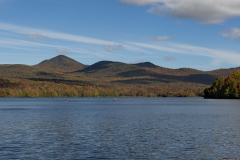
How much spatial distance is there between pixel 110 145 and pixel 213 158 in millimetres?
14113

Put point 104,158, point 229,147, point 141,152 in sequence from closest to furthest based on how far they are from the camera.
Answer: point 104,158
point 141,152
point 229,147

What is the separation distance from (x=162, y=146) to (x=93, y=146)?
9.34 meters

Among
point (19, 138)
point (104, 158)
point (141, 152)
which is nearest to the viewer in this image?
point (104, 158)

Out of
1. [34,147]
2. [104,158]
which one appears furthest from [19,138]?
[104,158]

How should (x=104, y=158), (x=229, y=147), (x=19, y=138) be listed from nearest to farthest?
1. (x=104, y=158)
2. (x=229, y=147)
3. (x=19, y=138)

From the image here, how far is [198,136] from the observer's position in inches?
1930

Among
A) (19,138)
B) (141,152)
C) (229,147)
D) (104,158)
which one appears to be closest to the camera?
(104,158)

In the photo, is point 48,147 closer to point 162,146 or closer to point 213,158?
point 162,146

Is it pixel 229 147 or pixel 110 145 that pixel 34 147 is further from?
pixel 229 147

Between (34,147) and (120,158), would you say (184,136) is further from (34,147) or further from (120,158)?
(34,147)

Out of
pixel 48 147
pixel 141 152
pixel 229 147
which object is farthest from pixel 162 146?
pixel 48 147

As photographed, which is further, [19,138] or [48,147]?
[19,138]

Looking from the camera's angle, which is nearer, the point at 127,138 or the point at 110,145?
the point at 110,145

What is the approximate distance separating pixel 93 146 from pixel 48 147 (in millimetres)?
5952
